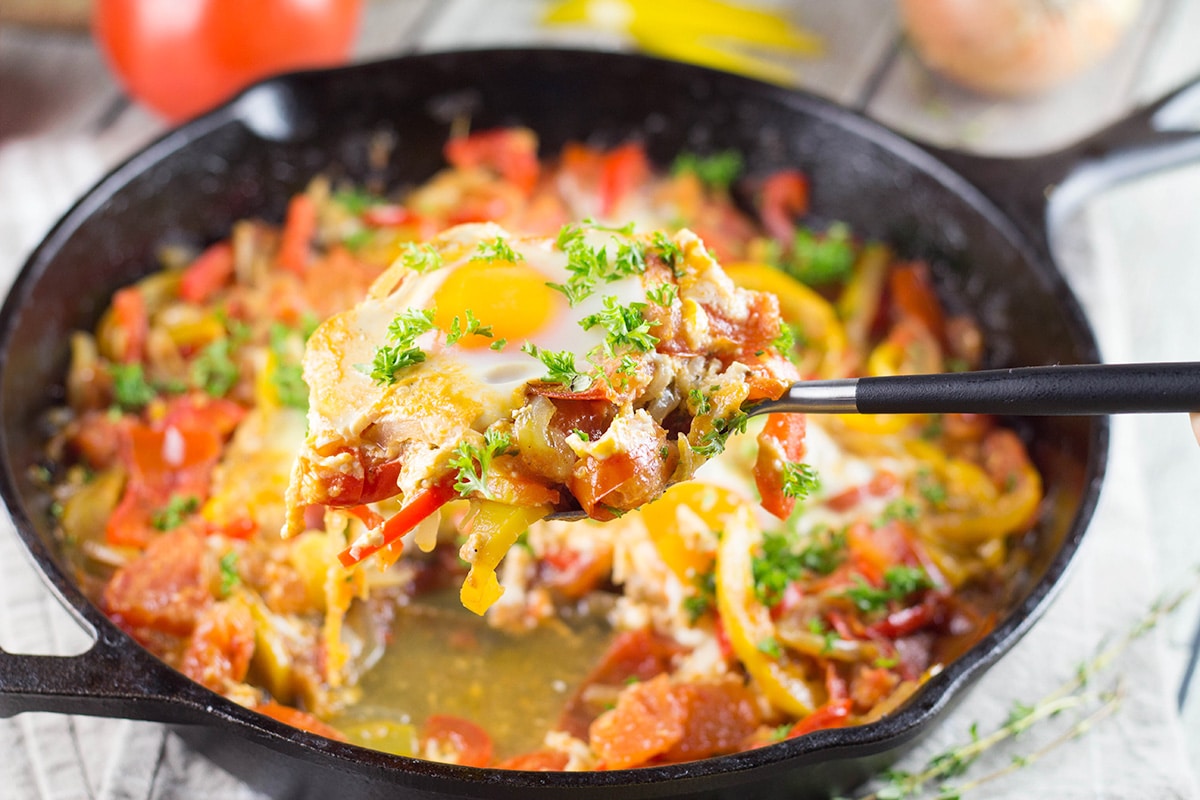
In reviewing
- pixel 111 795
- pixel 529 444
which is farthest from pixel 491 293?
pixel 111 795

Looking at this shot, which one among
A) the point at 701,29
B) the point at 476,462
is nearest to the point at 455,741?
the point at 476,462

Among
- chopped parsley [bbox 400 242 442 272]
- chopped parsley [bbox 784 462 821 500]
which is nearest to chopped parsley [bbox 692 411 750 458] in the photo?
chopped parsley [bbox 784 462 821 500]

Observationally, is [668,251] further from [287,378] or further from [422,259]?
[287,378]

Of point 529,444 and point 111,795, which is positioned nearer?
point 529,444

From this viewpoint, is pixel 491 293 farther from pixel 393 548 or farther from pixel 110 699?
pixel 110 699

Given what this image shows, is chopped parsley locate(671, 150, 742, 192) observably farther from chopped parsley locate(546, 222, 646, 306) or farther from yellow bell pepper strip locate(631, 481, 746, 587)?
chopped parsley locate(546, 222, 646, 306)

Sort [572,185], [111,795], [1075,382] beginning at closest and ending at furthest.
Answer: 1. [1075,382]
2. [111,795]
3. [572,185]
